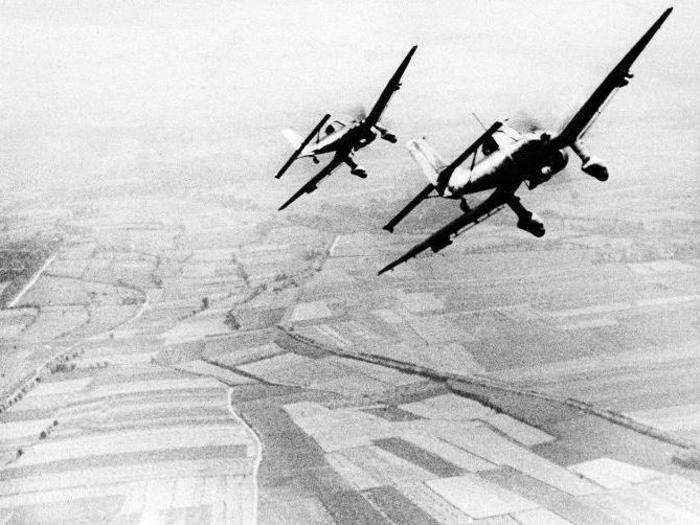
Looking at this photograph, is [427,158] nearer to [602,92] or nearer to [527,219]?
[527,219]

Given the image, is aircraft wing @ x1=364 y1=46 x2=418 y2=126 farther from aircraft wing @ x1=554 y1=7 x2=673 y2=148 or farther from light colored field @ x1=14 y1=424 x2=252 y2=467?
light colored field @ x1=14 y1=424 x2=252 y2=467

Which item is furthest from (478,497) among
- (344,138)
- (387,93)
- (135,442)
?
(387,93)

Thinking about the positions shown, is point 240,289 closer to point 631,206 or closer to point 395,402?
point 395,402

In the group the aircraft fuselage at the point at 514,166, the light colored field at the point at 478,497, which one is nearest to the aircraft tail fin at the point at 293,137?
the aircraft fuselage at the point at 514,166

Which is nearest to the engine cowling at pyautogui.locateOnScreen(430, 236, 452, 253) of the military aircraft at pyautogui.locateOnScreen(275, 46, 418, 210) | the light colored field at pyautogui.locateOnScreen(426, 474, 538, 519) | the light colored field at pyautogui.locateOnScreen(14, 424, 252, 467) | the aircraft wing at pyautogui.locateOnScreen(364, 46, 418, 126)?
the military aircraft at pyautogui.locateOnScreen(275, 46, 418, 210)

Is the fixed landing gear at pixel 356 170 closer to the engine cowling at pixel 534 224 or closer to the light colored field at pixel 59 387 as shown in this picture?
the engine cowling at pixel 534 224

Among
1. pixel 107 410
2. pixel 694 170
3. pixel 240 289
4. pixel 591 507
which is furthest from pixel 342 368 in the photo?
pixel 694 170
